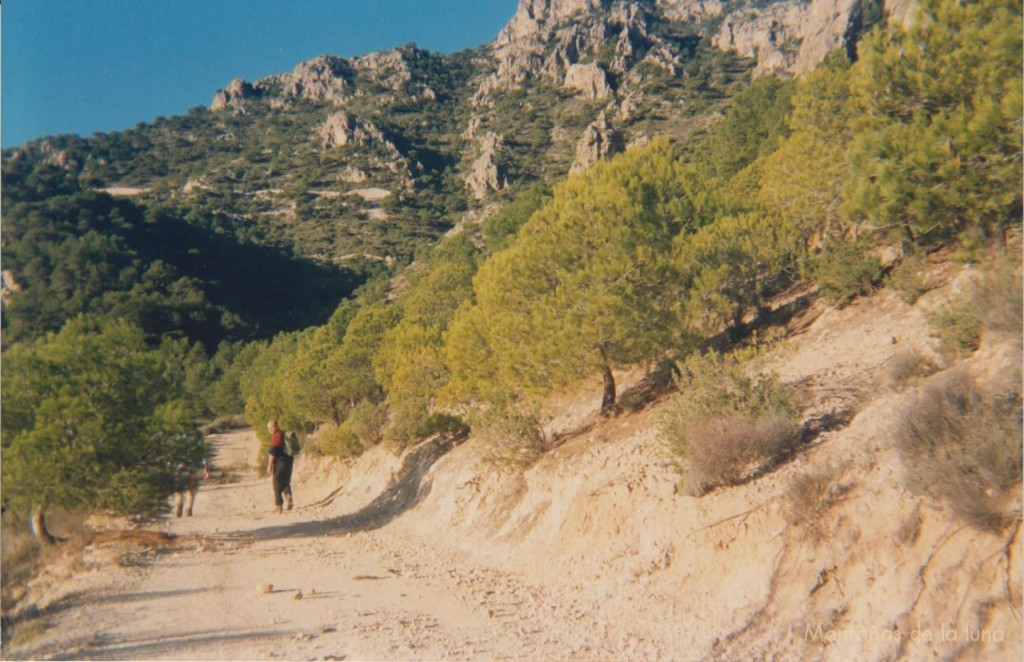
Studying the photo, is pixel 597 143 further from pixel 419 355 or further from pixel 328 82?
pixel 328 82

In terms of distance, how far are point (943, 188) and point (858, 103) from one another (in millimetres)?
3402

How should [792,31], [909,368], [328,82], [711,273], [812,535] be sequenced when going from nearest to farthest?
[812,535]
[909,368]
[711,273]
[792,31]
[328,82]

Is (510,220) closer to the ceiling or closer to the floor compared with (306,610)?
closer to the ceiling

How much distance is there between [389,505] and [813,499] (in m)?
14.8

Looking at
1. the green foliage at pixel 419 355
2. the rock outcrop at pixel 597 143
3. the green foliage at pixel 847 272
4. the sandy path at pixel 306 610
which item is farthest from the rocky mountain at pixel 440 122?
the sandy path at pixel 306 610

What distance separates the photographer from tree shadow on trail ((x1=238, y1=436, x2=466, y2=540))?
54.2 ft

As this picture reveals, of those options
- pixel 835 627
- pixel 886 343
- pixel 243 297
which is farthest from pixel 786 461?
pixel 243 297

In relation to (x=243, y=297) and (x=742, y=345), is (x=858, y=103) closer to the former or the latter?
(x=742, y=345)

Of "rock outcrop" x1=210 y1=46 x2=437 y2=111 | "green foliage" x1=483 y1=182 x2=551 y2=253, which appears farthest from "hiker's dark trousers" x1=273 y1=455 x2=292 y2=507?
"rock outcrop" x1=210 y1=46 x2=437 y2=111

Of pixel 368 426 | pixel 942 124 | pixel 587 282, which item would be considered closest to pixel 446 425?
pixel 368 426

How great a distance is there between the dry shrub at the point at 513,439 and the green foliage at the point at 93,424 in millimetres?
6564

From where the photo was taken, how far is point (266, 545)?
13.8 m

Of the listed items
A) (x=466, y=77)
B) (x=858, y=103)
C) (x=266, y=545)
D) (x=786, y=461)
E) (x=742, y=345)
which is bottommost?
(x=266, y=545)

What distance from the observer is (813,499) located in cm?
686
